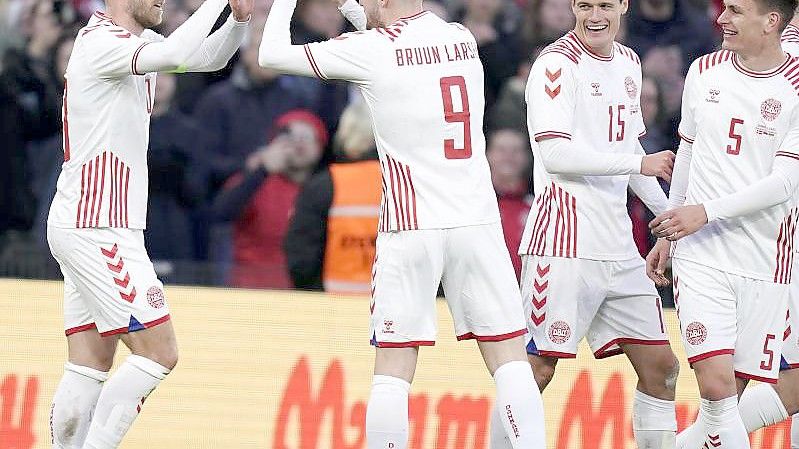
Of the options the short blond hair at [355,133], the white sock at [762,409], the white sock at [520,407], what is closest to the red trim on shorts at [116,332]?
the white sock at [520,407]

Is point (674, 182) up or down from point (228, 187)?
up

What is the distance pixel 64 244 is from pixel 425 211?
1.67 m

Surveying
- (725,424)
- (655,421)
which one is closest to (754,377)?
(725,424)

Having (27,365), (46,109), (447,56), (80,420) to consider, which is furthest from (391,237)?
(46,109)

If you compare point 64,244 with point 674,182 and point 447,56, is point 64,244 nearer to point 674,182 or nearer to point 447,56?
point 447,56

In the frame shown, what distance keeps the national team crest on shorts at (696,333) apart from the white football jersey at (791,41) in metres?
0.69

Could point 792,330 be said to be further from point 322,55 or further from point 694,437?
point 322,55

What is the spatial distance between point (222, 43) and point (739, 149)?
2281 millimetres

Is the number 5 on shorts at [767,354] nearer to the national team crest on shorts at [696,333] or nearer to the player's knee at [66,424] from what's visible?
the national team crest on shorts at [696,333]

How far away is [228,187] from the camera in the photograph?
34.9 feet

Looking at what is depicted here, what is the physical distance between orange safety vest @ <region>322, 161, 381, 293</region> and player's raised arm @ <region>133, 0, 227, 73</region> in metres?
3.07

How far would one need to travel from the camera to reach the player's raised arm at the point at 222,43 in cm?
665

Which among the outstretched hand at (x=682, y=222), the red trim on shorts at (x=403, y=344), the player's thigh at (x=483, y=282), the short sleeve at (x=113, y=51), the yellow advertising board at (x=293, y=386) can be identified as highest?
the short sleeve at (x=113, y=51)

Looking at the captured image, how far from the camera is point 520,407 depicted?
6.36 metres
